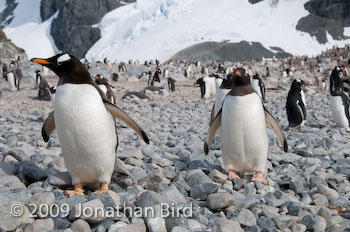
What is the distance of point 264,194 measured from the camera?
10.2 ft

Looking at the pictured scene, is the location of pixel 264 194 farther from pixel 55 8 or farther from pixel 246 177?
pixel 55 8

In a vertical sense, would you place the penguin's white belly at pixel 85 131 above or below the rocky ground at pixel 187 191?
above

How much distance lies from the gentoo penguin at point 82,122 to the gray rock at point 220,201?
2.14ft

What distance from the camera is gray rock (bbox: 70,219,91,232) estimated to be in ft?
6.67

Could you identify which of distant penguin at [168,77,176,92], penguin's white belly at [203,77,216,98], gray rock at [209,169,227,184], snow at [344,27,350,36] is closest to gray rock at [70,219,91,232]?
gray rock at [209,169,227,184]

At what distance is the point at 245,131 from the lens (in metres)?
3.51

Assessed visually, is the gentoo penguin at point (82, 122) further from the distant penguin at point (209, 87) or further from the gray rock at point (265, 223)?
the distant penguin at point (209, 87)

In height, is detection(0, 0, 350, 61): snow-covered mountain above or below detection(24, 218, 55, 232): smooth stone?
above

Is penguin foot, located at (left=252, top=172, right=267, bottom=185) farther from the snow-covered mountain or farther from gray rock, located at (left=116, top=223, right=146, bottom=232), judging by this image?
the snow-covered mountain

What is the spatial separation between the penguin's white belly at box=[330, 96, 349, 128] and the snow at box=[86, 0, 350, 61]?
4505cm

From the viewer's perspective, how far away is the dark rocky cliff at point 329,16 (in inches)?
2646

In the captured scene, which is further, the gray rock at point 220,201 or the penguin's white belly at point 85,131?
the penguin's white belly at point 85,131

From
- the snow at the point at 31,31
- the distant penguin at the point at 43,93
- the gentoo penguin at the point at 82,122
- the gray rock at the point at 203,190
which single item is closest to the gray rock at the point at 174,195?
the gray rock at the point at 203,190

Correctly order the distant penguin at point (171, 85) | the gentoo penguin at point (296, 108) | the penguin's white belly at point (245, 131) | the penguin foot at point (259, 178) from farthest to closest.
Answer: the distant penguin at point (171, 85) < the gentoo penguin at point (296, 108) < the penguin's white belly at point (245, 131) < the penguin foot at point (259, 178)
